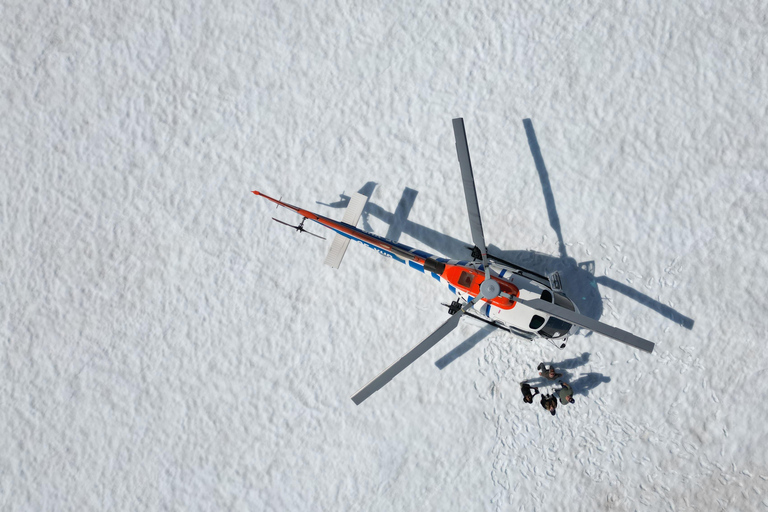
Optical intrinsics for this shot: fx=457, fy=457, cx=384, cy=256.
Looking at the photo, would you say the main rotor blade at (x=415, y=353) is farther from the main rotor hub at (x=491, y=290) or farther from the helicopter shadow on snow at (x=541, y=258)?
the helicopter shadow on snow at (x=541, y=258)

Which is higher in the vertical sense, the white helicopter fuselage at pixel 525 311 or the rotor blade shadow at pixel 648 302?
the rotor blade shadow at pixel 648 302

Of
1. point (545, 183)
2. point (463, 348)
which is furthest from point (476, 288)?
point (545, 183)

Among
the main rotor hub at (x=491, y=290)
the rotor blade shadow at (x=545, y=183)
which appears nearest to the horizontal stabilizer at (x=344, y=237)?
the main rotor hub at (x=491, y=290)

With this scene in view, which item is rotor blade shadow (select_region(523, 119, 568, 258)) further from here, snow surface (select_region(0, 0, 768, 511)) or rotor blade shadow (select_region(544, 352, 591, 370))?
rotor blade shadow (select_region(544, 352, 591, 370))

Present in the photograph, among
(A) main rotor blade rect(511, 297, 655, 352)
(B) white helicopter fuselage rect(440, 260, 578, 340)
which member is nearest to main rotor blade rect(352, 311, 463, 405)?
(B) white helicopter fuselage rect(440, 260, 578, 340)

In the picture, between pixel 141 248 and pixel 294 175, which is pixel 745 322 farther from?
pixel 141 248

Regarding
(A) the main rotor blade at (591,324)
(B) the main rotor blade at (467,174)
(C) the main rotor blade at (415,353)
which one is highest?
(B) the main rotor blade at (467,174)
